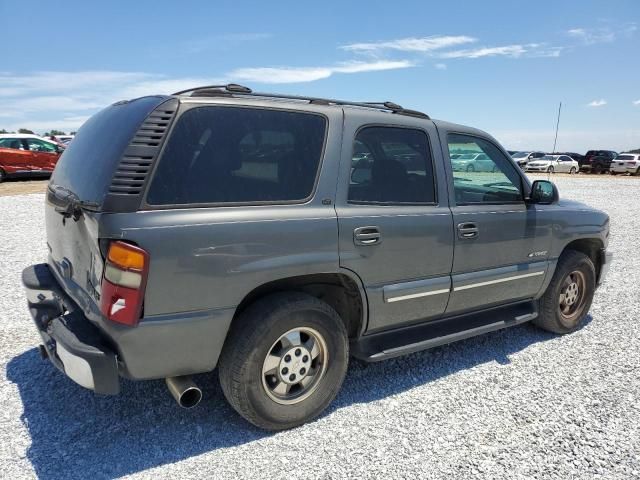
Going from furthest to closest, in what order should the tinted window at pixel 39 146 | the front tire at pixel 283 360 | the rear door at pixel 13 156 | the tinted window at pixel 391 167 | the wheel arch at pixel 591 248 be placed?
the tinted window at pixel 39 146 < the rear door at pixel 13 156 < the wheel arch at pixel 591 248 < the tinted window at pixel 391 167 < the front tire at pixel 283 360

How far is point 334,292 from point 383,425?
867 mm

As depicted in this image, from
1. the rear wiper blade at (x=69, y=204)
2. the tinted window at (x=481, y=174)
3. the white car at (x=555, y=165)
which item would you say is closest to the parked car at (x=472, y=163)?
the tinted window at (x=481, y=174)

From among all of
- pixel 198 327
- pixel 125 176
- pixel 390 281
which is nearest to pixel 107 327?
pixel 198 327

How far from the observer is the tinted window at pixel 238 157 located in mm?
2420

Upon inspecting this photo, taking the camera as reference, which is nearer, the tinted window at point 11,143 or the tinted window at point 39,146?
the tinted window at point 11,143

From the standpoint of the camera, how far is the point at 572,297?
4527mm

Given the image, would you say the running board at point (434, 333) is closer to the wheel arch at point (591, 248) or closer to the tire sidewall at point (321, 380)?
the tire sidewall at point (321, 380)

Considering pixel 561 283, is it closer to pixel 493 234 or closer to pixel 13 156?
pixel 493 234

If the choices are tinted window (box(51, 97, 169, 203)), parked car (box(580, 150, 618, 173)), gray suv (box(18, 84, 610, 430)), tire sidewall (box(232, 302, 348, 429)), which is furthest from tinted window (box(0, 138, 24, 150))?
parked car (box(580, 150, 618, 173))

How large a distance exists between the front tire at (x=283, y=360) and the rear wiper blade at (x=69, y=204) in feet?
3.20

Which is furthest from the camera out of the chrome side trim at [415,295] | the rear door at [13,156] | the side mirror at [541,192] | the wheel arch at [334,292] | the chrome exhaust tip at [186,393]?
the rear door at [13,156]

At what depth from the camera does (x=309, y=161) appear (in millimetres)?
2848

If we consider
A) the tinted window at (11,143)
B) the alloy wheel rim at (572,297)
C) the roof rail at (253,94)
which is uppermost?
the roof rail at (253,94)

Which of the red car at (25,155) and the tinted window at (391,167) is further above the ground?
the tinted window at (391,167)
